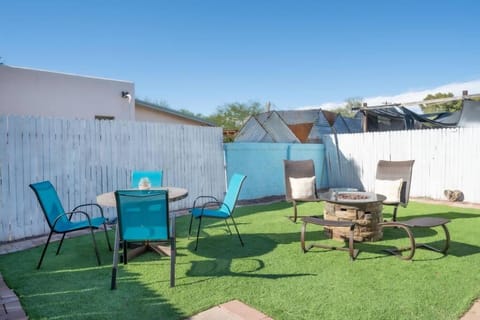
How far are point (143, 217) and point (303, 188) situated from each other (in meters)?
3.84

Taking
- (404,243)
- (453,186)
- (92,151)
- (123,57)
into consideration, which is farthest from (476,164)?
(123,57)

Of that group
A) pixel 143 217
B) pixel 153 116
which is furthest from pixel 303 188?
pixel 153 116

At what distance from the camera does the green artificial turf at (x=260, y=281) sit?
2498 mm

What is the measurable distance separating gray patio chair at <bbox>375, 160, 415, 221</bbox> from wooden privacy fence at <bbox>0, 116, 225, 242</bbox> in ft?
12.4

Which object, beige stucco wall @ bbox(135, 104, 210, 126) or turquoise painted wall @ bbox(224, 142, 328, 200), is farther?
beige stucco wall @ bbox(135, 104, 210, 126)

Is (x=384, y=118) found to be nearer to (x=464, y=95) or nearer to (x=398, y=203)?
(x=464, y=95)

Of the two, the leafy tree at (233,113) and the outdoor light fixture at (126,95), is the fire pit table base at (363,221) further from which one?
the leafy tree at (233,113)

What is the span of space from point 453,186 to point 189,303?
7.74m

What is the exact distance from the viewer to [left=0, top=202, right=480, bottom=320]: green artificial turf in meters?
2.50

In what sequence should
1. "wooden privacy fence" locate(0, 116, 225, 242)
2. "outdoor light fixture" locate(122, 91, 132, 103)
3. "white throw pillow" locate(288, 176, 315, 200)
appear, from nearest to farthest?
"wooden privacy fence" locate(0, 116, 225, 242) < "white throw pillow" locate(288, 176, 315, 200) < "outdoor light fixture" locate(122, 91, 132, 103)

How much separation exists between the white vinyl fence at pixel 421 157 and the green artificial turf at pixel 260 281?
3642 mm

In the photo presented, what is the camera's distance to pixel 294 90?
1984 centimetres

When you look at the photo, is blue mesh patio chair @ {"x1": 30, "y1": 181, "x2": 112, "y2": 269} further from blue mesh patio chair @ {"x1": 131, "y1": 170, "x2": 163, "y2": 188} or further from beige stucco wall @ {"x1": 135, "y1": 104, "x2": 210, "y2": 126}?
beige stucco wall @ {"x1": 135, "y1": 104, "x2": 210, "y2": 126}

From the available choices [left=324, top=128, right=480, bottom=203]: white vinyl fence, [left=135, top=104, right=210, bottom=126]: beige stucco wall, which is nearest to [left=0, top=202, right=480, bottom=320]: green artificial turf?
[left=324, top=128, right=480, bottom=203]: white vinyl fence
